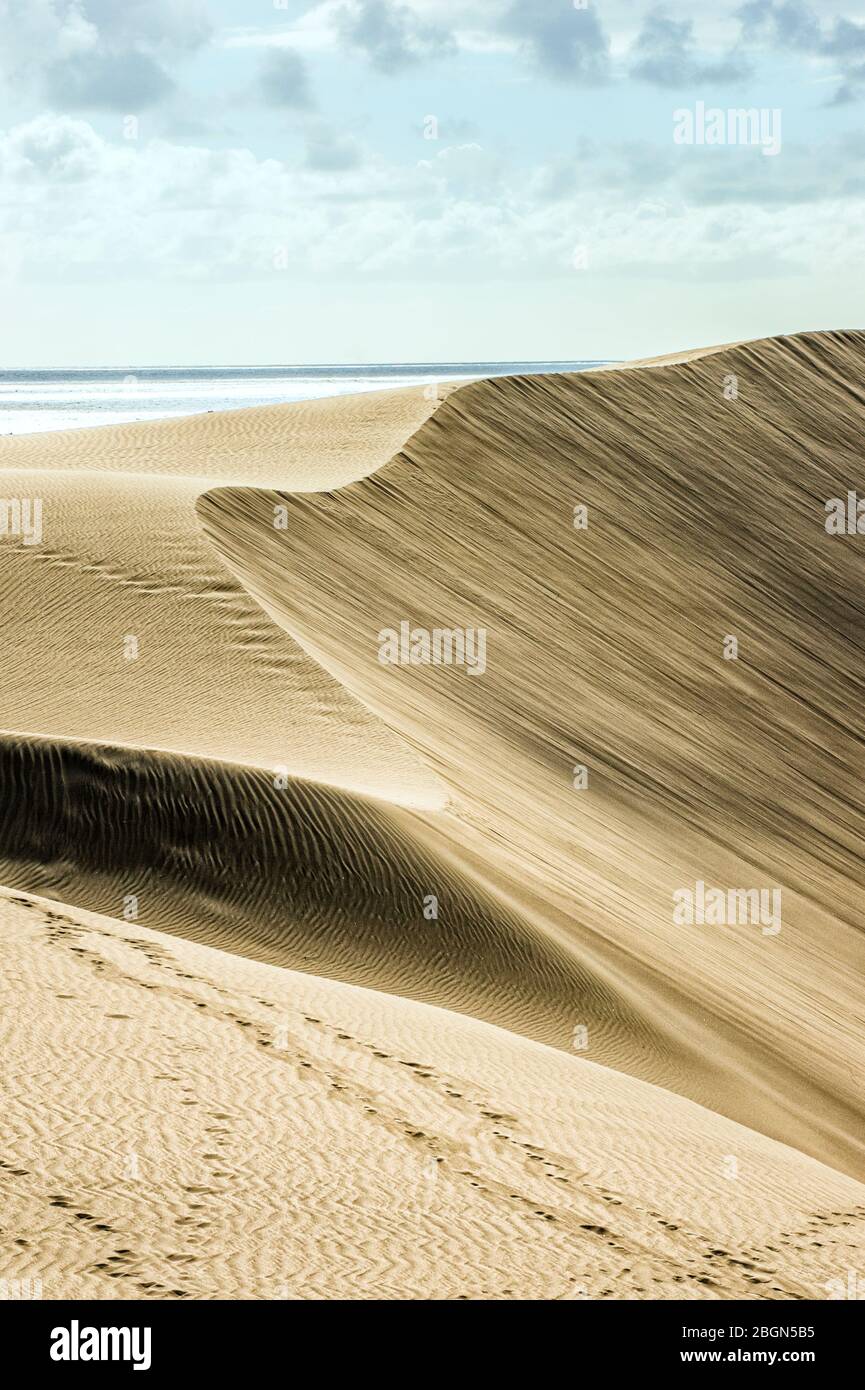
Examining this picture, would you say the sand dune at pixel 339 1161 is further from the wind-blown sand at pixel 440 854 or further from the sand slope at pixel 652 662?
the sand slope at pixel 652 662

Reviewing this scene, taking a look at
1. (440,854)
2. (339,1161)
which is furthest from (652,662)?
(339,1161)

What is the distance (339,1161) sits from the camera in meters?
6.79

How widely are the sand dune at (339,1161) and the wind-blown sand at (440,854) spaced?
0.03m

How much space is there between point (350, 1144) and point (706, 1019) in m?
5.21

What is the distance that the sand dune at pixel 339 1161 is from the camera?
583 centimetres

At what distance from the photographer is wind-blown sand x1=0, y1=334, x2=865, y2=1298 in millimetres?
6512

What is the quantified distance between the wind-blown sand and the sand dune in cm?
3

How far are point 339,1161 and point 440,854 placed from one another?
16.0 ft

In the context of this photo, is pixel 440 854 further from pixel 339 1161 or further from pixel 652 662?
pixel 652 662

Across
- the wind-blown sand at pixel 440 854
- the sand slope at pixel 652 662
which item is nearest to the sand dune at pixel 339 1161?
the wind-blown sand at pixel 440 854

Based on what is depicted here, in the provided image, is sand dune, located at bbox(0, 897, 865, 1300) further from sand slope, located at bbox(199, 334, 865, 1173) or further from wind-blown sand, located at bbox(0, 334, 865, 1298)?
sand slope, located at bbox(199, 334, 865, 1173)

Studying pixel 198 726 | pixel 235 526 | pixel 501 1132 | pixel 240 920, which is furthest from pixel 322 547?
pixel 501 1132

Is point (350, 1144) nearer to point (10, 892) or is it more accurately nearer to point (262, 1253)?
point (262, 1253)

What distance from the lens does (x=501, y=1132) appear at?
763 centimetres
